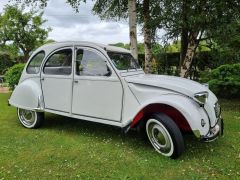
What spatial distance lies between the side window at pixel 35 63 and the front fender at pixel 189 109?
2.98m

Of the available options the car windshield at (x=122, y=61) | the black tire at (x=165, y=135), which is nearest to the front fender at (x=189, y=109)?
the black tire at (x=165, y=135)

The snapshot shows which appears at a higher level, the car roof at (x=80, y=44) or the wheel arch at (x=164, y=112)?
the car roof at (x=80, y=44)

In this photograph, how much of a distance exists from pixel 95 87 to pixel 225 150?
103 inches

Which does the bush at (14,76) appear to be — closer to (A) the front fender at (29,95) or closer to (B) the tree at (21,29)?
(A) the front fender at (29,95)

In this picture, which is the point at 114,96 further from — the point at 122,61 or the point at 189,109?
the point at 189,109

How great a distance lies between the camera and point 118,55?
20.8ft

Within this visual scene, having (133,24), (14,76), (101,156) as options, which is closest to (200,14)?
(133,24)

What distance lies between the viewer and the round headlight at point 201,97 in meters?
5.06

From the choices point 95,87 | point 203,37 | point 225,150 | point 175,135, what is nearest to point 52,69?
point 95,87

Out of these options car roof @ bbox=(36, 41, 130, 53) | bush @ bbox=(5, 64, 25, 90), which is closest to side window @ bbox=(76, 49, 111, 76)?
car roof @ bbox=(36, 41, 130, 53)

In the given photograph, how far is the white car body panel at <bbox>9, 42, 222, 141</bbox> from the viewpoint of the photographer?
200 inches

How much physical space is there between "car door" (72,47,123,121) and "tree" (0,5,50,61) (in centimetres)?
2334

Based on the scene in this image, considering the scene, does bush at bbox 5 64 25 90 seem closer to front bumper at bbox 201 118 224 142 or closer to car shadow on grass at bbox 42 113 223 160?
car shadow on grass at bbox 42 113 223 160

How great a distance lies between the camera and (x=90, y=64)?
612cm
